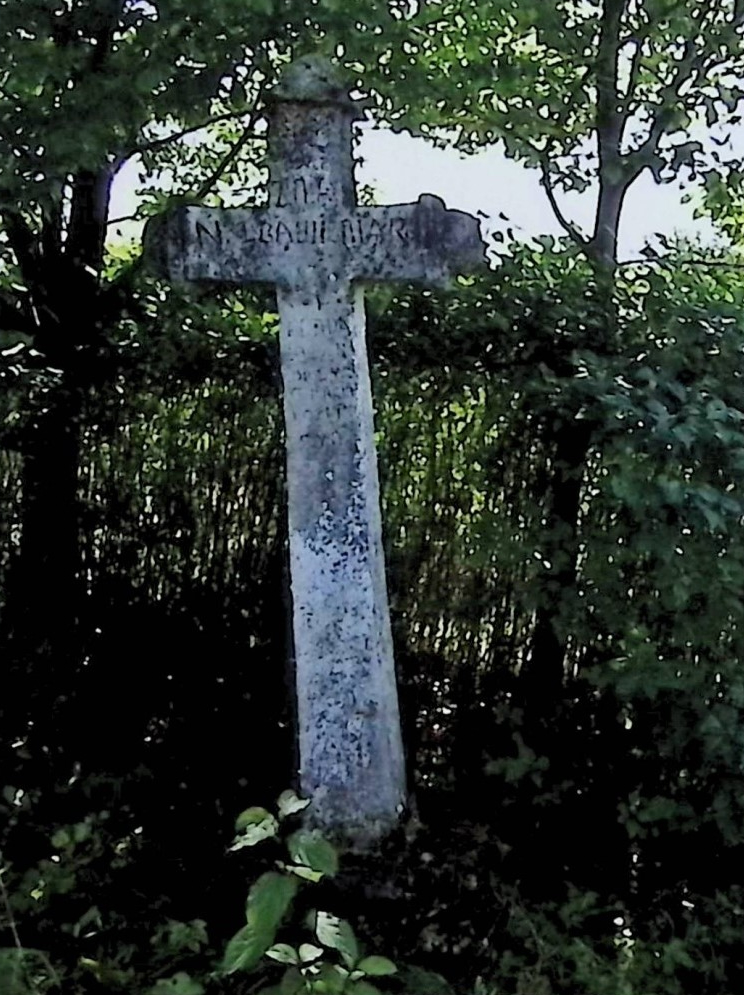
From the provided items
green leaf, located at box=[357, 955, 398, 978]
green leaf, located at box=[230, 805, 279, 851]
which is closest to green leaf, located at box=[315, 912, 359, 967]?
green leaf, located at box=[357, 955, 398, 978]

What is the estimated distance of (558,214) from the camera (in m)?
4.64

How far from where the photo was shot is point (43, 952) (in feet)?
10.7

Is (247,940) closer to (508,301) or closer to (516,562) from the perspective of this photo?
(516,562)

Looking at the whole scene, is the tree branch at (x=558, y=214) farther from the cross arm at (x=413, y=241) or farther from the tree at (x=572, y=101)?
the cross arm at (x=413, y=241)

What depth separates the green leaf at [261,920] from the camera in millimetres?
2461

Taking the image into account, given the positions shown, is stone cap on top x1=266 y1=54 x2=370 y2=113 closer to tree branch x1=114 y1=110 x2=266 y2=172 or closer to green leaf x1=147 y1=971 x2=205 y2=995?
tree branch x1=114 y1=110 x2=266 y2=172

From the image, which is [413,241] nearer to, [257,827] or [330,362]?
[330,362]

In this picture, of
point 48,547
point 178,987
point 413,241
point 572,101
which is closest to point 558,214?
point 572,101

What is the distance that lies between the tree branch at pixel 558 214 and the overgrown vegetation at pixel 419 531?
0.03m

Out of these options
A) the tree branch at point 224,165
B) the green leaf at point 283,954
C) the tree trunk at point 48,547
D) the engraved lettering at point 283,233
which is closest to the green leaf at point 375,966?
the green leaf at point 283,954

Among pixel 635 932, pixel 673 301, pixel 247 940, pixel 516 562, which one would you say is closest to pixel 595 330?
pixel 673 301

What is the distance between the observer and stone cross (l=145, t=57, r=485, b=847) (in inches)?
144

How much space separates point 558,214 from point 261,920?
9.73 ft

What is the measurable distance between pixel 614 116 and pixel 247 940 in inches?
123
